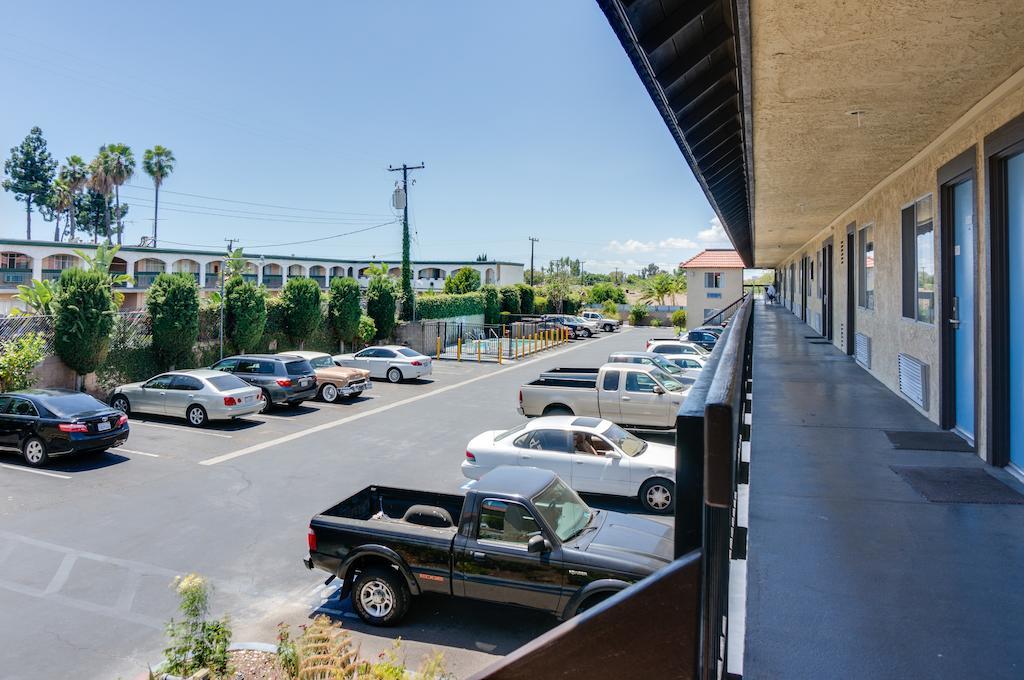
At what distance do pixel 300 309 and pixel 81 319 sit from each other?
9537mm

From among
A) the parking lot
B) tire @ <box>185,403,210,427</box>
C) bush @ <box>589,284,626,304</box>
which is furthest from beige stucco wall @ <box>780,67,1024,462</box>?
bush @ <box>589,284,626,304</box>

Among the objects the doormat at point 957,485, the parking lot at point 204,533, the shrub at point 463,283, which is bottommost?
the parking lot at point 204,533

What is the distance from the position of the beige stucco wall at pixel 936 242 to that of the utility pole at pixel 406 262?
82.4ft

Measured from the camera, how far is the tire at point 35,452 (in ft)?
44.4

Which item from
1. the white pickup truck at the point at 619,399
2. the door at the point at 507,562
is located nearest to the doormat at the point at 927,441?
the door at the point at 507,562

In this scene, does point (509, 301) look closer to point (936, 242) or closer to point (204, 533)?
point (204, 533)

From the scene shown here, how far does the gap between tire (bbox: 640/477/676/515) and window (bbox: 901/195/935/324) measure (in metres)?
4.40

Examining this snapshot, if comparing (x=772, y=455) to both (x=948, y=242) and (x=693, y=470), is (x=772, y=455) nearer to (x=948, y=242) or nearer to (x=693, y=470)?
(x=948, y=242)

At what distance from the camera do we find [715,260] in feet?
159

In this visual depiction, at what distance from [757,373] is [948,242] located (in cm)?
446

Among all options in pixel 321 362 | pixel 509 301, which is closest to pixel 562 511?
pixel 321 362

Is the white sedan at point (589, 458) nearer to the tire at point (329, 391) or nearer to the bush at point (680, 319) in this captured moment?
the tire at point (329, 391)

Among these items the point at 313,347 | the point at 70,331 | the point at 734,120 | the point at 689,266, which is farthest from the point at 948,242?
the point at 689,266

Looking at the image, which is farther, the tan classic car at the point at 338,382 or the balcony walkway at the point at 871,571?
the tan classic car at the point at 338,382
